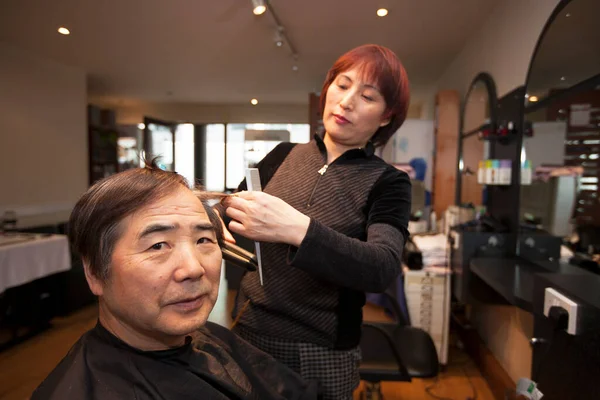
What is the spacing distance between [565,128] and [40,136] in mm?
4032

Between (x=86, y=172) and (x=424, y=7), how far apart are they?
155 inches

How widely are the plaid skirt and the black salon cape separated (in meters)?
0.02

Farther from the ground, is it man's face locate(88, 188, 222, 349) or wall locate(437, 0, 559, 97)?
wall locate(437, 0, 559, 97)

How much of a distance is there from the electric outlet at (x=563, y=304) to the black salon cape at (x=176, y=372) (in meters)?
0.69

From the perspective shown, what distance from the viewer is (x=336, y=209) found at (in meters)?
0.77

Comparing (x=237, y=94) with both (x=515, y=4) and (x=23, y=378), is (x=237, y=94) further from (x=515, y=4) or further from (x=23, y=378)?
(x=515, y=4)

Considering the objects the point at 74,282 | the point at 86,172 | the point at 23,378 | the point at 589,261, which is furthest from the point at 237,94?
the point at 86,172

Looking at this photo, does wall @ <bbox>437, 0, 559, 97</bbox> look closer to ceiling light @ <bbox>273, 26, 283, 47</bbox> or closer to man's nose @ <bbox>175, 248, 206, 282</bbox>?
ceiling light @ <bbox>273, 26, 283, 47</bbox>

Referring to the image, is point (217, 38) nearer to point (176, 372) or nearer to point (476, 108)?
point (176, 372)

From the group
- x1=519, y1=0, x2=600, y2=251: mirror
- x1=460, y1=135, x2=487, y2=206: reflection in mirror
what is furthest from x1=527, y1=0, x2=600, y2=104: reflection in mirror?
x1=460, y1=135, x2=487, y2=206: reflection in mirror

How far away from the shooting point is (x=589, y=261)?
1.51m

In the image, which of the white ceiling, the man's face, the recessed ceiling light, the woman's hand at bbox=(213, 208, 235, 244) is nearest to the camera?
the man's face

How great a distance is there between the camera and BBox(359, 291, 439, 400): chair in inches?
60.2

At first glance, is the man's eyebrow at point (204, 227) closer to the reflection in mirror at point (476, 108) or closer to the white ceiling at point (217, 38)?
the white ceiling at point (217, 38)
